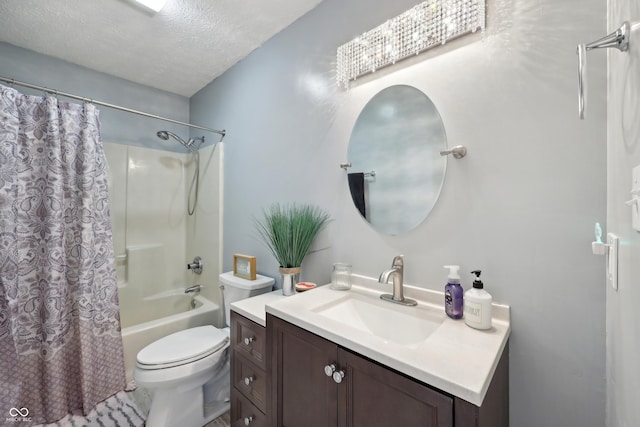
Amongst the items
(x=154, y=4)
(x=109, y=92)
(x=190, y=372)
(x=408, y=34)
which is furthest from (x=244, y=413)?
(x=109, y=92)

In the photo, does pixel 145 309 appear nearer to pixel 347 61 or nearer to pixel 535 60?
pixel 347 61

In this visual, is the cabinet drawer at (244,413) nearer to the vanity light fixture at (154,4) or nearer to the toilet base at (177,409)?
the toilet base at (177,409)

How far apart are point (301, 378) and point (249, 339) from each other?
398mm

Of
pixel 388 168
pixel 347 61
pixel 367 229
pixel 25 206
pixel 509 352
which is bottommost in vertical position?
pixel 509 352

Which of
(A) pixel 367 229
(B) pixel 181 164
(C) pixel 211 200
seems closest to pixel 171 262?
(C) pixel 211 200

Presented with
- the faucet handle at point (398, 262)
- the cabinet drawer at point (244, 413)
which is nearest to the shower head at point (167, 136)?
the cabinet drawer at point (244, 413)

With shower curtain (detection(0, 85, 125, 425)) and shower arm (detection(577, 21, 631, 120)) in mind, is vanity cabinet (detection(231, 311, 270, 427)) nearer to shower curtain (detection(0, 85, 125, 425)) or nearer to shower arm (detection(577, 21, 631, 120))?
shower curtain (detection(0, 85, 125, 425))

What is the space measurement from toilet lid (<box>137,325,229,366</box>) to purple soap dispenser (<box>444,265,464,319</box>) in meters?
1.27

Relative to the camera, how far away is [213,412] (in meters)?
1.58

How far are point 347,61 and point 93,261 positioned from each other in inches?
77.9

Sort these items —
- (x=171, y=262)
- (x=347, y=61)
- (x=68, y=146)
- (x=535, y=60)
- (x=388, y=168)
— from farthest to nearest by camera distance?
(x=171, y=262), (x=68, y=146), (x=347, y=61), (x=388, y=168), (x=535, y=60)

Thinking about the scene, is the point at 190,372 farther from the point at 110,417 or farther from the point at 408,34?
the point at 408,34

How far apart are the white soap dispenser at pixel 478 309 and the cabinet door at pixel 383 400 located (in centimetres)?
34

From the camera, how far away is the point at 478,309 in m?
0.85
